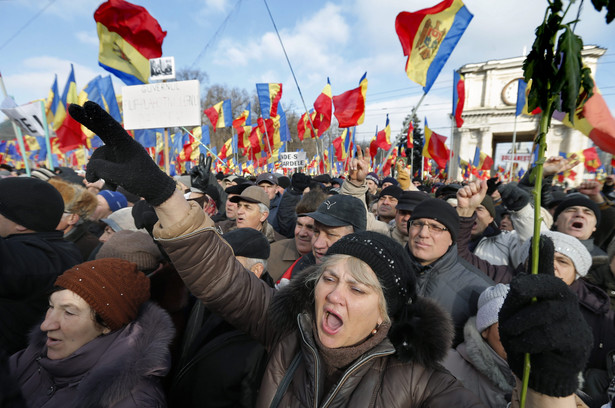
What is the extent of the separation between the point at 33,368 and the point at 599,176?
67.0 ft

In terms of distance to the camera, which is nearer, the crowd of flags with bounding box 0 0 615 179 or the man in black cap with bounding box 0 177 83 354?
the man in black cap with bounding box 0 177 83 354

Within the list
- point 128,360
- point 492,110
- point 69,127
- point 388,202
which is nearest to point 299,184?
point 388,202

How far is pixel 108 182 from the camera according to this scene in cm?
117

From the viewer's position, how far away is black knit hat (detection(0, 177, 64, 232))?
2.02 metres

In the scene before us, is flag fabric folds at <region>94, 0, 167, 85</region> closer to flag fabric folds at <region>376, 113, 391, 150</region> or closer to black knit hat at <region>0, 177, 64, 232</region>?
black knit hat at <region>0, 177, 64, 232</region>

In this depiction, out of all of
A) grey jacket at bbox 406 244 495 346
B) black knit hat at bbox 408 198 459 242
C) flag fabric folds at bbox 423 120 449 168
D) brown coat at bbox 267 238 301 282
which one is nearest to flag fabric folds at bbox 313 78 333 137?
flag fabric folds at bbox 423 120 449 168

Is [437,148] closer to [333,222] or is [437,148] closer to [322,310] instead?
[333,222]

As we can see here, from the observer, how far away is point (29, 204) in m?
2.06

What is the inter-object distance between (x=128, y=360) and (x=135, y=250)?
0.81 metres

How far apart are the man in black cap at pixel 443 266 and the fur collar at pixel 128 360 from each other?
173cm

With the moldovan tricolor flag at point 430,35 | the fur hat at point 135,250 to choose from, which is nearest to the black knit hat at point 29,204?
the fur hat at point 135,250

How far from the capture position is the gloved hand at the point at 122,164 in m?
1.09

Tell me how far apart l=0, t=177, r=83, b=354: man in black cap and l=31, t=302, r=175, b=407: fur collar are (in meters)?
0.35

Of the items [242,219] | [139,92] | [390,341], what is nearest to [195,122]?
[139,92]
